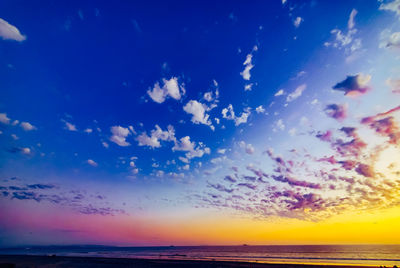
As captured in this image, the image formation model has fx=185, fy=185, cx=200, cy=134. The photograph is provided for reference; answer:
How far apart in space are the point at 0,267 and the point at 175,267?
32358mm

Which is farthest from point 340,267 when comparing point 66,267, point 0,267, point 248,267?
point 0,267

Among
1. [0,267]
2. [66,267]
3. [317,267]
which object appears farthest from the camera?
[66,267]

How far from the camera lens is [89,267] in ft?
136

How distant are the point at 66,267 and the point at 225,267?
3515 cm

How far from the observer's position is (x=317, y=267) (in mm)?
38688

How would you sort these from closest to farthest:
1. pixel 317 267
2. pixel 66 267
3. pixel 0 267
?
pixel 0 267, pixel 317 267, pixel 66 267

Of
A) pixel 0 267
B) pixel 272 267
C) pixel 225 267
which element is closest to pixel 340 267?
pixel 272 267

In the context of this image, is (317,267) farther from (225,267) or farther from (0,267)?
(0,267)

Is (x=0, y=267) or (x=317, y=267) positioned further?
(x=317, y=267)

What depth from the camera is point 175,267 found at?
134 feet

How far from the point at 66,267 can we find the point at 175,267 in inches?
954

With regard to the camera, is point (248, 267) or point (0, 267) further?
point (248, 267)

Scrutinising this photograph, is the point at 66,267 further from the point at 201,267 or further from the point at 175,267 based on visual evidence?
the point at 201,267

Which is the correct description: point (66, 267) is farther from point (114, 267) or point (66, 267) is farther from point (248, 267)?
point (248, 267)
